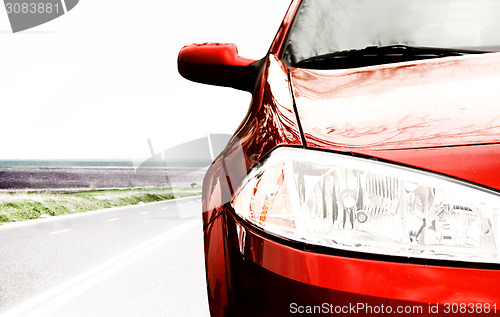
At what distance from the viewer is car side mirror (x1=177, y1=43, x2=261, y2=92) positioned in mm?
2025

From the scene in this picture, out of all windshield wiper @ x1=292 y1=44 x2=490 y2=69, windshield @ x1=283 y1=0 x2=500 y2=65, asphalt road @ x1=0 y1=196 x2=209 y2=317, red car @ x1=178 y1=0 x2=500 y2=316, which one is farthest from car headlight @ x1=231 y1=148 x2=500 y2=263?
asphalt road @ x1=0 y1=196 x2=209 y2=317

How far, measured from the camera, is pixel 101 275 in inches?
215

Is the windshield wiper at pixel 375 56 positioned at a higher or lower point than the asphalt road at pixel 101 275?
higher

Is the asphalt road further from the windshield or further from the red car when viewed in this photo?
the red car

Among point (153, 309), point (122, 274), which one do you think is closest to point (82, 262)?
point (122, 274)

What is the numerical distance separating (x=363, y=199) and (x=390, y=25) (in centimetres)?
123

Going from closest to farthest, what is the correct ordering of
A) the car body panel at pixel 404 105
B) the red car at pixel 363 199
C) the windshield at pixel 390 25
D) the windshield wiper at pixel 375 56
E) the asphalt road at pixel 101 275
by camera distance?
1. the red car at pixel 363 199
2. the car body panel at pixel 404 105
3. the windshield wiper at pixel 375 56
4. the windshield at pixel 390 25
5. the asphalt road at pixel 101 275

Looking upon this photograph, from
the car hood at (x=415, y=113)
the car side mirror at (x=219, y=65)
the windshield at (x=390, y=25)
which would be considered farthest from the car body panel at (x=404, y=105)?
the car side mirror at (x=219, y=65)

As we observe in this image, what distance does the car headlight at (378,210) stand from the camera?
1012mm

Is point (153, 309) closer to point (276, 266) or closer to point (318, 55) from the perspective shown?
point (318, 55)

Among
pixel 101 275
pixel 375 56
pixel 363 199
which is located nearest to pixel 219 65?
pixel 375 56

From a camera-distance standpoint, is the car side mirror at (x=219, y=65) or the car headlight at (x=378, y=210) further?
the car side mirror at (x=219, y=65)

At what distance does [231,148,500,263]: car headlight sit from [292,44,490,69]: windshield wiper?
28.5 inches

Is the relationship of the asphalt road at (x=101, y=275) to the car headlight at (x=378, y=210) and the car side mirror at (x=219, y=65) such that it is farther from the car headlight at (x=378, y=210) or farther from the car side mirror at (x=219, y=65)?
the car headlight at (x=378, y=210)
